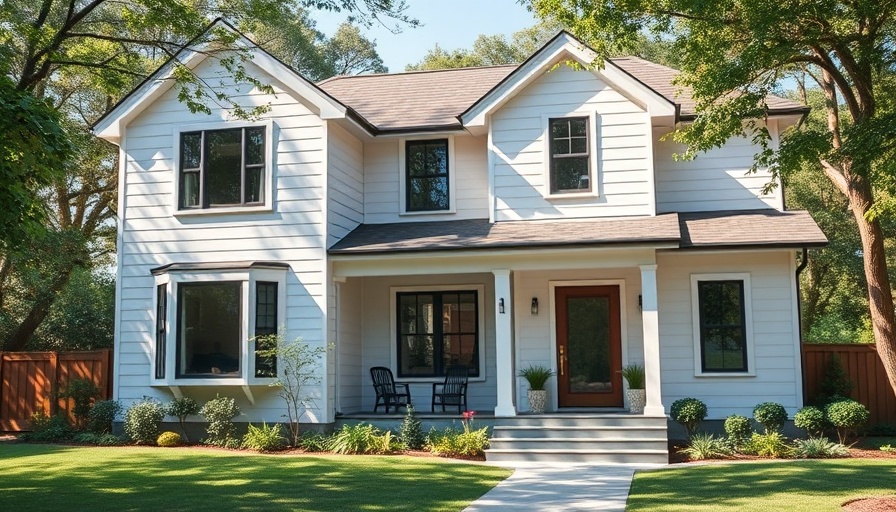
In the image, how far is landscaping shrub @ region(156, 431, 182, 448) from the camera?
1454 centimetres

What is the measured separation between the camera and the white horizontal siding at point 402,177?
1666 cm

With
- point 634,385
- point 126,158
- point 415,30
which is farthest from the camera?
point 126,158

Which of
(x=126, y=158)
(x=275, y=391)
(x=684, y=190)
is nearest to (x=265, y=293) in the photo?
(x=275, y=391)

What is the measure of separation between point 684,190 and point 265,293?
26.1ft

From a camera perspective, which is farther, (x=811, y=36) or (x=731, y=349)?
(x=731, y=349)

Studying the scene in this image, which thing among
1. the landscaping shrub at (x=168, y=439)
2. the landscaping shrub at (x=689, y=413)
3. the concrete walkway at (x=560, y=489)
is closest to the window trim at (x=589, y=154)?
the landscaping shrub at (x=689, y=413)

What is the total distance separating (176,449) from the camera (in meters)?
13.9

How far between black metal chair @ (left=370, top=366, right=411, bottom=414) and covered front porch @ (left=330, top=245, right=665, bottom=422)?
23 centimetres

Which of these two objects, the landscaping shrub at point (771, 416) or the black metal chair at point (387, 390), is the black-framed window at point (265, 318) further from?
the landscaping shrub at point (771, 416)

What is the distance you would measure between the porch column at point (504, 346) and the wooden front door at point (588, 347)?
1.48 meters

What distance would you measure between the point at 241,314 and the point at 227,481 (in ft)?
15.4

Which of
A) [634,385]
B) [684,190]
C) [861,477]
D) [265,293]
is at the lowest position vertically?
[861,477]

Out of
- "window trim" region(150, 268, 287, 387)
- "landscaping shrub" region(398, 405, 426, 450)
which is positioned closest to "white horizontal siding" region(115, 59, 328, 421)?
"window trim" region(150, 268, 287, 387)

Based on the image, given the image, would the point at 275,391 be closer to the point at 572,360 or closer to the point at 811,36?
the point at 572,360
